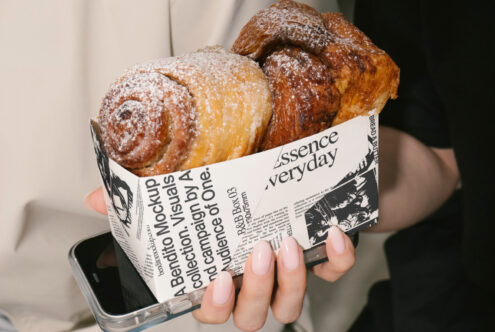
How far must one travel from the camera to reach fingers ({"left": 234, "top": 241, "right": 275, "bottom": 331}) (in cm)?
65

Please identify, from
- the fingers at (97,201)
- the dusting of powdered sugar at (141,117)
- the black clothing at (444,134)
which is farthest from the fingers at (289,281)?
the black clothing at (444,134)

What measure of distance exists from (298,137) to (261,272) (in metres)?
0.22

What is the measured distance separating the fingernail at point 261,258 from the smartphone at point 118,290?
62mm

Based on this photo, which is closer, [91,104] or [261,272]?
[261,272]

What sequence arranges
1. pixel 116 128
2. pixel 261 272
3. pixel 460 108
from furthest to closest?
pixel 460 108, pixel 261 272, pixel 116 128

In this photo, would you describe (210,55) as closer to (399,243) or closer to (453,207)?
(399,243)

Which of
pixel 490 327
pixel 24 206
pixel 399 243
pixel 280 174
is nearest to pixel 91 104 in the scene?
pixel 24 206

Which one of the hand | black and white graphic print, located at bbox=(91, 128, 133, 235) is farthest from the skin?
black and white graphic print, located at bbox=(91, 128, 133, 235)

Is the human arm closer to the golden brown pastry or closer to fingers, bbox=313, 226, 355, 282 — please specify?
fingers, bbox=313, 226, 355, 282

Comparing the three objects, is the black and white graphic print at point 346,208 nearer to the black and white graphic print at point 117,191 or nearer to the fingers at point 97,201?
the black and white graphic print at point 117,191

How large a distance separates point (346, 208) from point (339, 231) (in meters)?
0.04

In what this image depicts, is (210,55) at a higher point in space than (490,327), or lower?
higher

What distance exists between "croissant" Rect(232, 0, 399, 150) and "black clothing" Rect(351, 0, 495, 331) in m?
0.60

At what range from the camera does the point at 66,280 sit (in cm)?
→ 107
